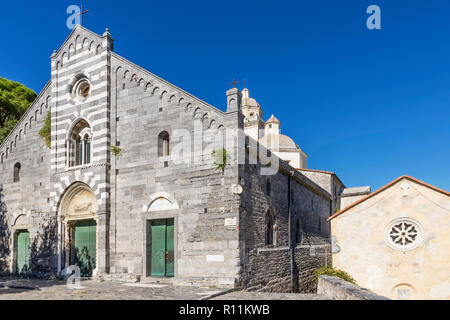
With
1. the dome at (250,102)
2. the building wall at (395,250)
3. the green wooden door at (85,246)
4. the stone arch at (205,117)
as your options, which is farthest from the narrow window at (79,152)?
the dome at (250,102)

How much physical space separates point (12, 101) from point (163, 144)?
744 inches

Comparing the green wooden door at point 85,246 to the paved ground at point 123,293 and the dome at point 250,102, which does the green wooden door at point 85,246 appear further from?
the dome at point 250,102

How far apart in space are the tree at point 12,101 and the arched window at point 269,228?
65.3 ft

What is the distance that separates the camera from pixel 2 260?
19.4 m

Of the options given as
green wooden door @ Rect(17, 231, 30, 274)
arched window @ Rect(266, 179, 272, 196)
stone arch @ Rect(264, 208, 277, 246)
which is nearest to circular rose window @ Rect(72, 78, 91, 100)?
green wooden door @ Rect(17, 231, 30, 274)

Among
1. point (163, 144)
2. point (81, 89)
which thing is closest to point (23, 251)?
A: point (81, 89)

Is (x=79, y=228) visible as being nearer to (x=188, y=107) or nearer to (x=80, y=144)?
(x=80, y=144)

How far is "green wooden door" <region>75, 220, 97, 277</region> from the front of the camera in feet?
53.5

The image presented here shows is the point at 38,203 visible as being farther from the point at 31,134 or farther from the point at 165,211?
the point at 165,211

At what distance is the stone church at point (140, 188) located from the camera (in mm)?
13383

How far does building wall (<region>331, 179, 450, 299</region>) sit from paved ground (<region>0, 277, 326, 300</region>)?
3.83m
